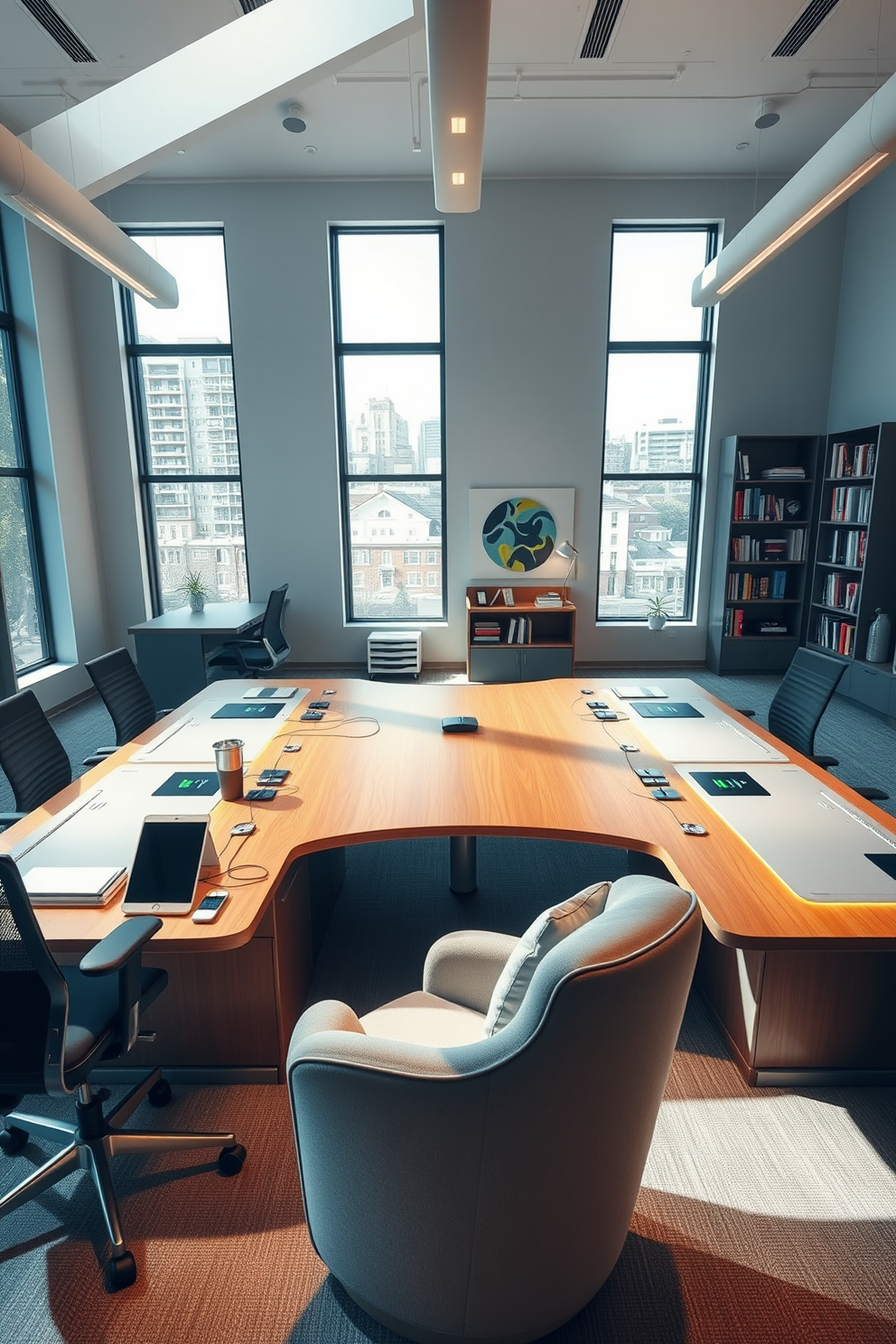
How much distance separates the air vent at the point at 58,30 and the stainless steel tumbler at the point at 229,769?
4.36 m

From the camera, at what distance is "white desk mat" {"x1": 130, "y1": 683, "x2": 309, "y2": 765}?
2830 mm

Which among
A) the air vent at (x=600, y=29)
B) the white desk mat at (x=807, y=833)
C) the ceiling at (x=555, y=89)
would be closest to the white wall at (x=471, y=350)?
the ceiling at (x=555, y=89)

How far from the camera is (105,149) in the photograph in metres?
4.00

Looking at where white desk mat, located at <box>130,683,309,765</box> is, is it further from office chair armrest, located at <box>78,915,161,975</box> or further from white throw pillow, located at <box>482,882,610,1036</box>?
white throw pillow, located at <box>482,882,610,1036</box>

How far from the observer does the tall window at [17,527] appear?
5.66 metres

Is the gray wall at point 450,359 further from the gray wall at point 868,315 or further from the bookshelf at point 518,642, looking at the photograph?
the bookshelf at point 518,642

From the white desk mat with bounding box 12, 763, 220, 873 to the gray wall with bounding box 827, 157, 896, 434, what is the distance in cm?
608

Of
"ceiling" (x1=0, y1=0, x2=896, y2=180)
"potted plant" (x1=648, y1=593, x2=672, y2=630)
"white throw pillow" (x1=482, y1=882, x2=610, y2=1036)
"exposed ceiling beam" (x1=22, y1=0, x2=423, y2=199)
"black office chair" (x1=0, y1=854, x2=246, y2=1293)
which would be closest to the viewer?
"white throw pillow" (x1=482, y1=882, x2=610, y2=1036)

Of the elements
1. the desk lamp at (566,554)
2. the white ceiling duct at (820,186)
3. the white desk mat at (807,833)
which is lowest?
the white desk mat at (807,833)

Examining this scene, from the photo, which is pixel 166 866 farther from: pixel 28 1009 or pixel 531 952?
pixel 531 952

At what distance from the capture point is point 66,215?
3.45 metres

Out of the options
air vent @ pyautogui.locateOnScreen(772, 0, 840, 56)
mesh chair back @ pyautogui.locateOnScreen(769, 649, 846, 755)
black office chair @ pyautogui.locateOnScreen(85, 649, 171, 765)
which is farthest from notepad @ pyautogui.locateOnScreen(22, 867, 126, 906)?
air vent @ pyautogui.locateOnScreen(772, 0, 840, 56)

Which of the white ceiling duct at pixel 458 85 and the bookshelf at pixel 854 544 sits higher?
the white ceiling duct at pixel 458 85

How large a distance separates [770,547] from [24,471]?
257 inches
